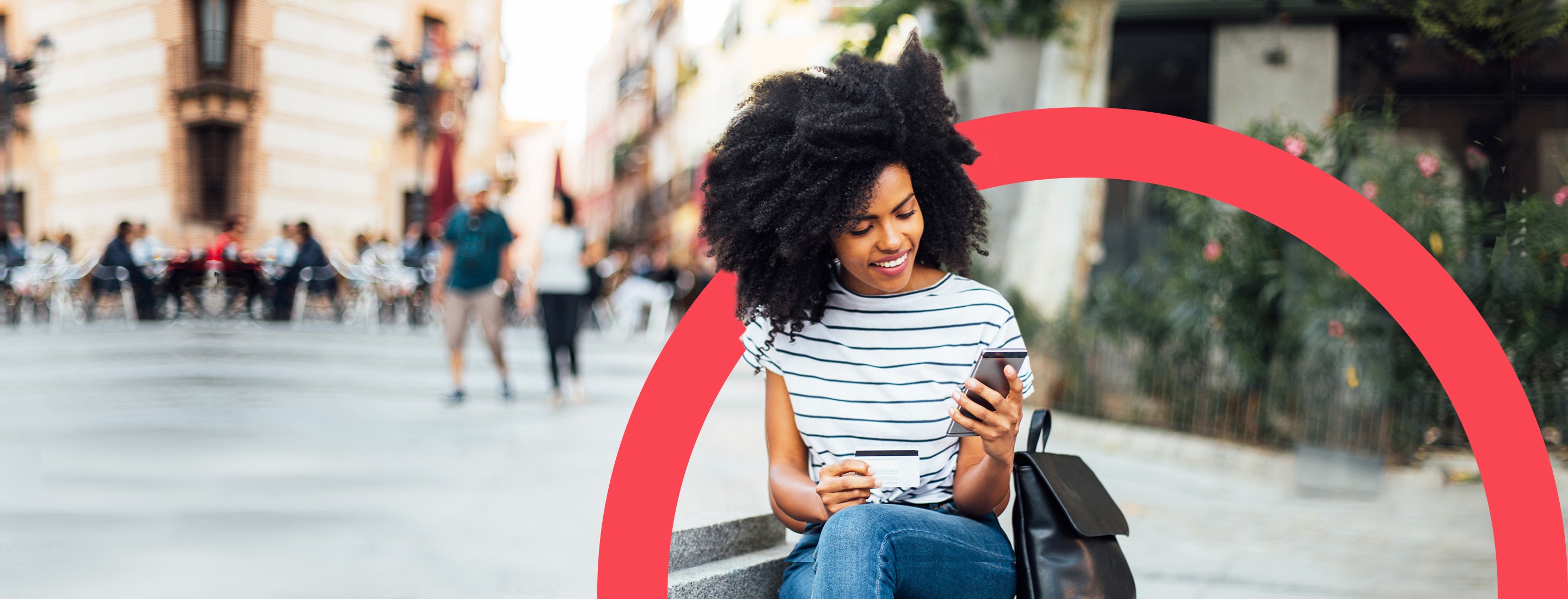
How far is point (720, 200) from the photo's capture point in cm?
244

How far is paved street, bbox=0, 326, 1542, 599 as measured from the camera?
3748 mm

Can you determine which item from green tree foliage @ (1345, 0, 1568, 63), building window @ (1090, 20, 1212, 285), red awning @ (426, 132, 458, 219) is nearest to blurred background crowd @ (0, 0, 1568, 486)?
green tree foliage @ (1345, 0, 1568, 63)

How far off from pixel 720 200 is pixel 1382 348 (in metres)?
5.79

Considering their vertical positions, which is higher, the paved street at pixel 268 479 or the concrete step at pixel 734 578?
the concrete step at pixel 734 578

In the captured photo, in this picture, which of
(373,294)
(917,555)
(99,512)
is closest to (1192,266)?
(917,555)

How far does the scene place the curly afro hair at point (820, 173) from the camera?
225cm

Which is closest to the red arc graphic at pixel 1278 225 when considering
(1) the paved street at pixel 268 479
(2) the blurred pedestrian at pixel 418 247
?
(1) the paved street at pixel 268 479

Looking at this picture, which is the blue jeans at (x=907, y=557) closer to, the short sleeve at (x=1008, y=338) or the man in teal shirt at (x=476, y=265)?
the short sleeve at (x=1008, y=338)

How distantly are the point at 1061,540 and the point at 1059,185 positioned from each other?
7.83m

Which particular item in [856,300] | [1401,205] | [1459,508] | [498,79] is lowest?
[1459,508]

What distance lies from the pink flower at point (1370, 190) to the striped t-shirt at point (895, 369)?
560 centimetres

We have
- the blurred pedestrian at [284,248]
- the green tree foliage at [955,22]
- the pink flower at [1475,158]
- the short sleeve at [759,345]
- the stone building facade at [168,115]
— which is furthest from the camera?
the green tree foliage at [955,22]

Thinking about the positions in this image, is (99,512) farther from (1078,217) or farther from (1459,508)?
(1078,217)

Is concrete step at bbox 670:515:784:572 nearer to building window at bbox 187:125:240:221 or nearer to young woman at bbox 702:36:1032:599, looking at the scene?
young woman at bbox 702:36:1032:599
